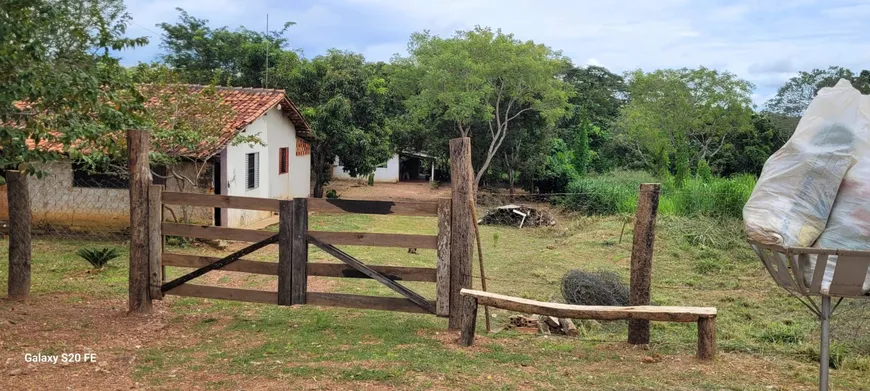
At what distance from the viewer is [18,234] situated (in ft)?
25.2

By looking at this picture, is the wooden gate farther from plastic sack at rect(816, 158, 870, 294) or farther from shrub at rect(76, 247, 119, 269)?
shrub at rect(76, 247, 119, 269)

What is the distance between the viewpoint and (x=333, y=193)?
25.1 metres

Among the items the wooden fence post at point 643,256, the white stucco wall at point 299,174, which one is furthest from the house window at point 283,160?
the wooden fence post at point 643,256

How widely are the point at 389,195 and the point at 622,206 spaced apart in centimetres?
1115

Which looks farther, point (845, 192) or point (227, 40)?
point (227, 40)

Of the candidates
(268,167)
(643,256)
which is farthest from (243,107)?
(643,256)

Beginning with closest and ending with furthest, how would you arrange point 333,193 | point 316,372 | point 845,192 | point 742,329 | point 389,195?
point 845,192 < point 316,372 < point 742,329 < point 333,193 < point 389,195

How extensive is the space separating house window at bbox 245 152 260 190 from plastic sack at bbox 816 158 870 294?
1517 cm

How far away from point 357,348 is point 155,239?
277cm

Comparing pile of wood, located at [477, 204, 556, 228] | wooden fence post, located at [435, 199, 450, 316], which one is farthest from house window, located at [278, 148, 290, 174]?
wooden fence post, located at [435, 199, 450, 316]

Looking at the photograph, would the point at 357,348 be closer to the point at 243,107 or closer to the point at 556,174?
the point at 243,107

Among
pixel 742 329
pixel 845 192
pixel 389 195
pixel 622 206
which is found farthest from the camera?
pixel 389 195

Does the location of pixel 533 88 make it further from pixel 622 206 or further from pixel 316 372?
pixel 316 372

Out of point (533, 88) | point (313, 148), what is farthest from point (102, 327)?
point (533, 88)
